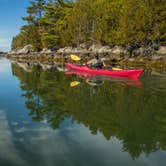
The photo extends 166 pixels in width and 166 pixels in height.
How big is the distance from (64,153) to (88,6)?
56.9m

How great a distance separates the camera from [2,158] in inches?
357

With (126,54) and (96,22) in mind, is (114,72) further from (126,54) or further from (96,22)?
(96,22)

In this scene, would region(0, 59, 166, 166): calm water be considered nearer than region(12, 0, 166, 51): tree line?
Yes

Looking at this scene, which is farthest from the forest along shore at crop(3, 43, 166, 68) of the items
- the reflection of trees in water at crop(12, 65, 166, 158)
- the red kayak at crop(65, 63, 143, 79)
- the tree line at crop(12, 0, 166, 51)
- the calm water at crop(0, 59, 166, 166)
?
the calm water at crop(0, 59, 166, 166)

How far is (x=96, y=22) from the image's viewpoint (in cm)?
6094

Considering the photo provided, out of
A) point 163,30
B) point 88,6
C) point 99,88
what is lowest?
point 99,88

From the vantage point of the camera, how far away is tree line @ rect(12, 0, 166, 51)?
46125 millimetres

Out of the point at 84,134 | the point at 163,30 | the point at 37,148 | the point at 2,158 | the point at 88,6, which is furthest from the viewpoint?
the point at 88,6

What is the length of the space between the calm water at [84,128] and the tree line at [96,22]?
91.5 feet

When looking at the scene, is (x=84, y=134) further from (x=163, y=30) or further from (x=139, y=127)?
(x=163, y=30)

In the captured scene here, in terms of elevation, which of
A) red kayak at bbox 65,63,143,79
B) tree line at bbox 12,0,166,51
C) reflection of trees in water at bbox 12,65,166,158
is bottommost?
reflection of trees in water at bbox 12,65,166,158

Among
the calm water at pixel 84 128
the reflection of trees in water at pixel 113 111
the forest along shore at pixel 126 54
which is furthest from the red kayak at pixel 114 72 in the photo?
the forest along shore at pixel 126 54

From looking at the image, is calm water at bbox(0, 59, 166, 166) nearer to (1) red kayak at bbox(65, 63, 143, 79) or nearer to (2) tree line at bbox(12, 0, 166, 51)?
(1) red kayak at bbox(65, 63, 143, 79)

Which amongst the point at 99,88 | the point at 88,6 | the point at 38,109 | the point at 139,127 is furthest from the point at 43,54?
the point at 139,127
